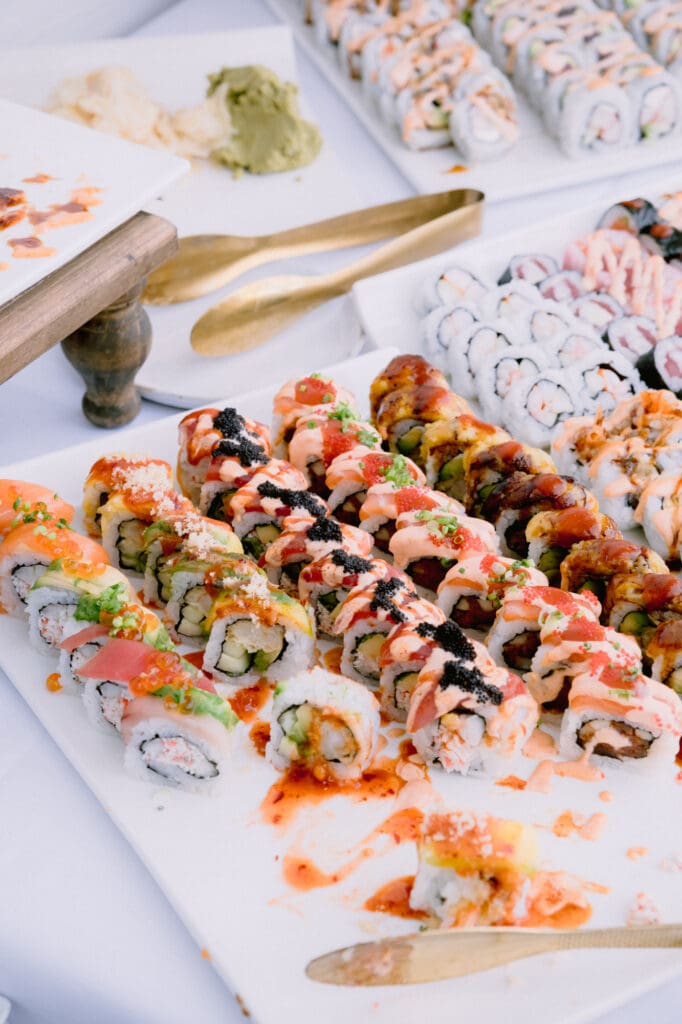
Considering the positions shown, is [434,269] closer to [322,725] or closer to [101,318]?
[101,318]

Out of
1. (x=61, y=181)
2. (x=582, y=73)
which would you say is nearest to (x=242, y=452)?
(x=61, y=181)

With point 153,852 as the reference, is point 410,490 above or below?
above

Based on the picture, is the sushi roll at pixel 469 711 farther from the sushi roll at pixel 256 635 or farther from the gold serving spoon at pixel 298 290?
the gold serving spoon at pixel 298 290

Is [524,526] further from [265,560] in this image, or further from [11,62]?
[11,62]

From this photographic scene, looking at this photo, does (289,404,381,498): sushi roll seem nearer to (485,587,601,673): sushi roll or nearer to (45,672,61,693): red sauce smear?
(485,587,601,673): sushi roll

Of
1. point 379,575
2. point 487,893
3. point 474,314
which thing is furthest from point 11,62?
point 487,893

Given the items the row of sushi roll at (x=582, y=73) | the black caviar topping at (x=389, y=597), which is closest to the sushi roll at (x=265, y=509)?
the black caviar topping at (x=389, y=597)
